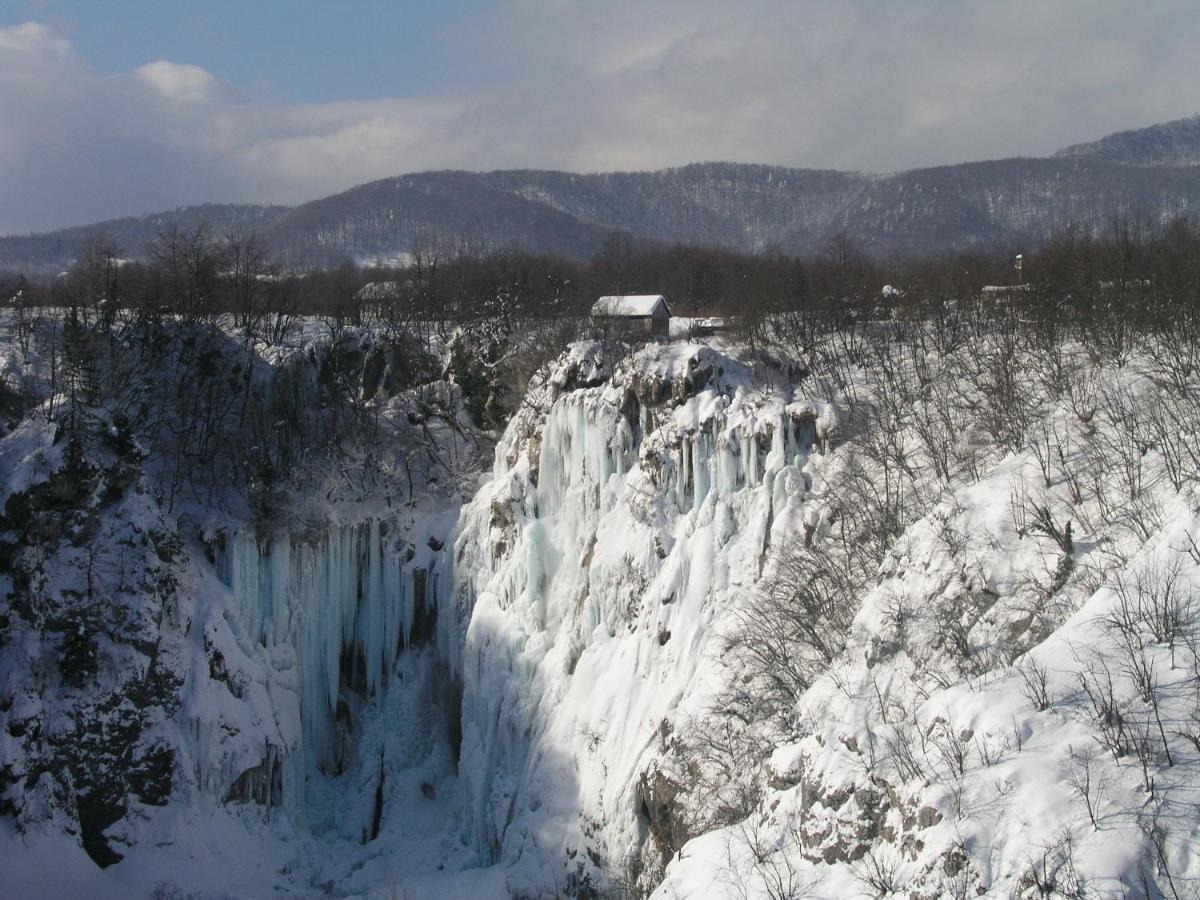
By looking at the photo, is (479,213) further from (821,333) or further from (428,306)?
(821,333)

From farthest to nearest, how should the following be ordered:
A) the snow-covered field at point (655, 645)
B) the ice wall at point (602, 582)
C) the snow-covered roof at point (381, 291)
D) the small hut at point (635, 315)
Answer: the snow-covered roof at point (381, 291) < the small hut at point (635, 315) < the ice wall at point (602, 582) < the snow-covered field at point (655, 645)

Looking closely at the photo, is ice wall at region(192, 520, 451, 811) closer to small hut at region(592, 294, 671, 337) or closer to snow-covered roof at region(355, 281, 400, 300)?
small hut at region(592, 294, 671, 337)

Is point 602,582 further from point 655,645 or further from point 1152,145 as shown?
point 1152,145

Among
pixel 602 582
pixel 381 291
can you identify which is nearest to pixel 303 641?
pixel 602 582

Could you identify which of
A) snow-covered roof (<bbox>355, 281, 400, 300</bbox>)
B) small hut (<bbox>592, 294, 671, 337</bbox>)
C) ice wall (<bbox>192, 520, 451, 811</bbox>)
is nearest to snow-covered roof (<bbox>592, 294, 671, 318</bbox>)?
small hut (<bbox>592, 294, 671, 337</bbox>)

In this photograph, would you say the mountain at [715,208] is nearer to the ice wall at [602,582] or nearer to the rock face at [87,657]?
the ice wall at [602,582]

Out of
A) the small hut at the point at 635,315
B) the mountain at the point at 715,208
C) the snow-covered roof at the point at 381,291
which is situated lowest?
the small hut at the point at 635,315

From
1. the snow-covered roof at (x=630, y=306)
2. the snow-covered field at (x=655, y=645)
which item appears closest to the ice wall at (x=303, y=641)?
the snow-covered field at (x=655, y=645)

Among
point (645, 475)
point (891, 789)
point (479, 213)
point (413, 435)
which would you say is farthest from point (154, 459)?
point (479, 213)
